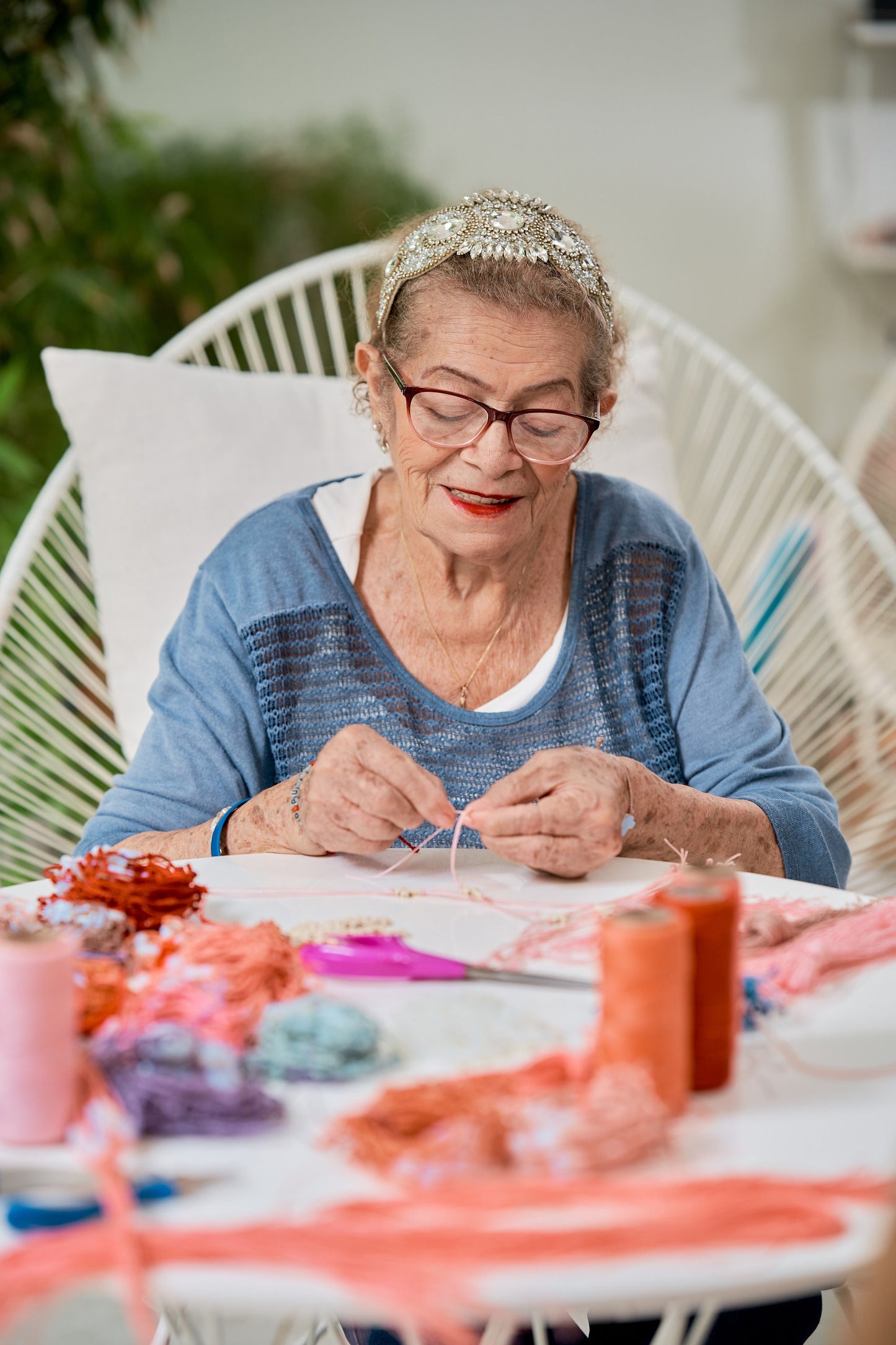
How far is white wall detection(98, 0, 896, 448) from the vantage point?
11.0ft

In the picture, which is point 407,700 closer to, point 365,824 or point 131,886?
point 365,824

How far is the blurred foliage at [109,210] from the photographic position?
9.31 feet

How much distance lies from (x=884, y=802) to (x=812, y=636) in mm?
365

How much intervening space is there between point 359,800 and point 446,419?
15.7 inches

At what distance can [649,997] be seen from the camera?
71 cm

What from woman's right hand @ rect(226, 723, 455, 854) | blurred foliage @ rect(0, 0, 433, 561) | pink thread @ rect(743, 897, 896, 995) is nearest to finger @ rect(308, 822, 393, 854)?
woman's right hand @ rect(226, 723, 455, 854)

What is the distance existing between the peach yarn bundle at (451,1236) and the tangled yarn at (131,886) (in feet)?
1.16

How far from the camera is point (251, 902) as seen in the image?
1.08m

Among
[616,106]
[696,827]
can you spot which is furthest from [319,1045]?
[616,106]

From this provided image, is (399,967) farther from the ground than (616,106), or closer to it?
closer to it

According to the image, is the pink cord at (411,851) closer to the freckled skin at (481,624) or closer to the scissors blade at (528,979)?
the freckled skin at (481,624)

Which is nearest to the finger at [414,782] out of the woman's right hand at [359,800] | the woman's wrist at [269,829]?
the woman's right hand at [359,800]

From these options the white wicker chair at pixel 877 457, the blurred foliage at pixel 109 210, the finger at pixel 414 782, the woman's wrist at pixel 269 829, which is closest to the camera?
the finger at pixel 414 782

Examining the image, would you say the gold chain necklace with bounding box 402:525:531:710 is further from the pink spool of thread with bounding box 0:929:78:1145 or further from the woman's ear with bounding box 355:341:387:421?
the pink spool of thread with bounding box 0:929:78:1145
